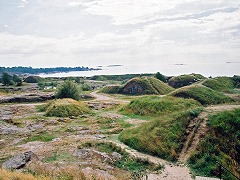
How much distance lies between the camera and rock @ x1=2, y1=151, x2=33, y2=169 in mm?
19203

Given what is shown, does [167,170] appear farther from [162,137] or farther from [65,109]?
[65,109]

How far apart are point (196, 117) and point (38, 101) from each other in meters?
51.6

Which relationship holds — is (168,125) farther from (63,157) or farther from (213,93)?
(213,93)

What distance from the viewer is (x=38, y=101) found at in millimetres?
69625

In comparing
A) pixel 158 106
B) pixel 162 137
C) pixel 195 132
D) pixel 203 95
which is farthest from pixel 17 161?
pixel 203 95

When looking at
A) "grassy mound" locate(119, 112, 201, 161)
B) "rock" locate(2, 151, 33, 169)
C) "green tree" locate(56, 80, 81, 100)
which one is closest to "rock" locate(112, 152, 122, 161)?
"grassy mound" locate(119, 112, 201, 161)

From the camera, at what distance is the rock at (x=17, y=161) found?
756 inches

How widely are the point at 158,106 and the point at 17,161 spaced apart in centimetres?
2899

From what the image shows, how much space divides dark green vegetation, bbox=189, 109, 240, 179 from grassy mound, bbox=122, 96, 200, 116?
1703 cm

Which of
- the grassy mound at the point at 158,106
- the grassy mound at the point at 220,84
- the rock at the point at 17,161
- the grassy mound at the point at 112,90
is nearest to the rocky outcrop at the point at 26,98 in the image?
the grassy mound at the point at 112,90

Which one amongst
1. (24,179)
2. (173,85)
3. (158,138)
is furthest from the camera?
(173,85)

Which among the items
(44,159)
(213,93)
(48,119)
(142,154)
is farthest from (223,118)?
(213,93)

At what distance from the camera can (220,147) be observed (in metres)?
22.4

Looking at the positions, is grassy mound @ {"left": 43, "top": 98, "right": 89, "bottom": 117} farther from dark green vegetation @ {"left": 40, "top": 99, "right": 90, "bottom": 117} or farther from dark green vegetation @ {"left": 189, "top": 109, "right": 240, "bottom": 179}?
dark green vegetation @ {"left": 189, "top": 109, "right": 240, "bottom": 179}
